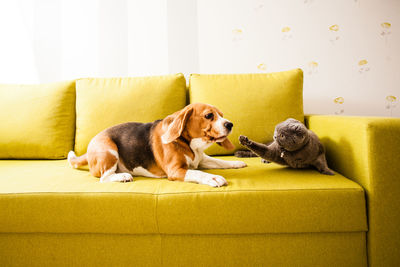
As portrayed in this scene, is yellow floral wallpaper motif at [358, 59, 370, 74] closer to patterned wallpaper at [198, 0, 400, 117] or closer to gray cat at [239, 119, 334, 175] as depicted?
patterned wallpaper at [198, 0, 400, 117]

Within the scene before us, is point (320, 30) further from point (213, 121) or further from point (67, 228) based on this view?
point (67, 228)

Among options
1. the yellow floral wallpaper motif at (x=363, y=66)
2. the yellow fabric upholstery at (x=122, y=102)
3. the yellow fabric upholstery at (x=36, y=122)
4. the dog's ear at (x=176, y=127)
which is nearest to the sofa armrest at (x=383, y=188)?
the dog's ear at (x=176, y=127)

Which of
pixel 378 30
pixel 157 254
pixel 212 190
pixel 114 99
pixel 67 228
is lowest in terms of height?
pixel 157 254

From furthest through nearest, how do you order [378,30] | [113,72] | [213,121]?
[113,72], [378,30], [213,121]

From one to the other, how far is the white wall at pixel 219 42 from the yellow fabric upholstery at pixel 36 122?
45 cm

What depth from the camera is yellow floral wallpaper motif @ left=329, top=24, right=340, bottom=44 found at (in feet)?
6.50

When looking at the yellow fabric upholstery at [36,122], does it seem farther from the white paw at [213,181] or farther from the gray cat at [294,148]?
the gray cat at [294,148]

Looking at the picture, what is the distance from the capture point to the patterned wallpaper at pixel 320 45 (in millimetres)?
1973

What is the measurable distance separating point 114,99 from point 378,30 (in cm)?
213

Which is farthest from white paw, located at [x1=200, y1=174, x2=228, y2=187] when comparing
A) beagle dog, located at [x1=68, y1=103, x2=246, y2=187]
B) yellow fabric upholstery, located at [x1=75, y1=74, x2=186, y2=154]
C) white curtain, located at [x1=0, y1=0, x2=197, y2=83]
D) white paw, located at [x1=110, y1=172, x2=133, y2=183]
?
white curtain, located at [x1=0, y1=0, x2=197, y2=83]

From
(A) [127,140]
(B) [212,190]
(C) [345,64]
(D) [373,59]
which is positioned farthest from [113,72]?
(D) [373,59]

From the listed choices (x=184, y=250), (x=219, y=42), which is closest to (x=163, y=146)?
(x=184, y=250)

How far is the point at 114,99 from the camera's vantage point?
1656mm

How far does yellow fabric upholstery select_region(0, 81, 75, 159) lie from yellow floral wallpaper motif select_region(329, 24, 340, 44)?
2095mm
